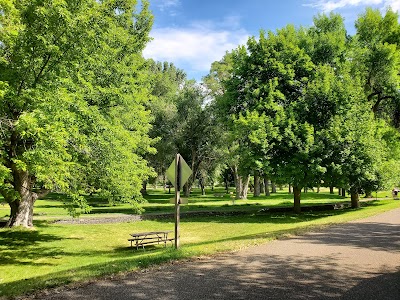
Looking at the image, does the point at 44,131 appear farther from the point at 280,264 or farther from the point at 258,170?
the point at 258,170

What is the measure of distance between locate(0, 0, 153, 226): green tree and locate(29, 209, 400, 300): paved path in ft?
18.3

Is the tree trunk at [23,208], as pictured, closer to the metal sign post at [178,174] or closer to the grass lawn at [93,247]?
the grass lawn at [93,247]

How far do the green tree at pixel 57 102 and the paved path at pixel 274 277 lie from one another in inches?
220

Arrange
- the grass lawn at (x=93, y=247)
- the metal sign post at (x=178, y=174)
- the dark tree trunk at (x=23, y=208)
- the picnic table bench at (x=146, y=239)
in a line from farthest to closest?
1. the dark tree trunk at (x=23, y=208)
2. the picnic table bench at (x=146, y=239)
3. the metal sign post at (x=178, y=174)
4. the grass lawn at (x=93, y=247)

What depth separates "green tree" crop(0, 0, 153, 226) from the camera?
34.8 ft

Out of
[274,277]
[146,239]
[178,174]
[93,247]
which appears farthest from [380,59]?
[274,277]

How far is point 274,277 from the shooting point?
21.9 feet

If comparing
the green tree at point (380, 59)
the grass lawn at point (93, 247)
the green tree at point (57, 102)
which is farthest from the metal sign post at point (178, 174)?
the green tree at point (380, 59)

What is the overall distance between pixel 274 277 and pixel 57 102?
875 cm

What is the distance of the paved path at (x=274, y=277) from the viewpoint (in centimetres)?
572

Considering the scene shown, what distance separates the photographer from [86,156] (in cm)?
1433

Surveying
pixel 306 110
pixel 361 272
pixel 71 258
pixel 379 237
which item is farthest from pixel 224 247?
pixel 306 110

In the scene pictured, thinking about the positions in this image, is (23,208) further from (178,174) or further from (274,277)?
(274,277)

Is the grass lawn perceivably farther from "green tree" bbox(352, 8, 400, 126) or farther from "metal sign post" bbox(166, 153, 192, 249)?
"green tree" bbox(352, 8, 400, 126)
